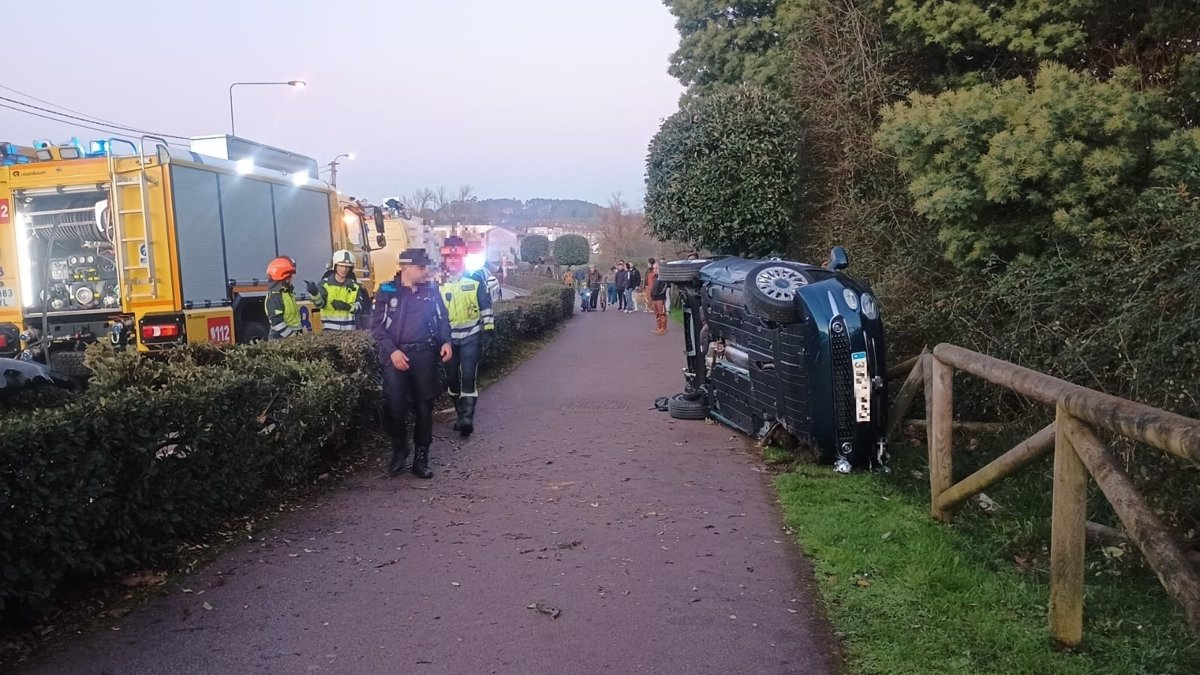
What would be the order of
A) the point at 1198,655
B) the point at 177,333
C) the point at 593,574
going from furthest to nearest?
the point at 177,333, the point at 593,574, the point at 1198,655

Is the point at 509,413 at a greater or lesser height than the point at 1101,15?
lesser

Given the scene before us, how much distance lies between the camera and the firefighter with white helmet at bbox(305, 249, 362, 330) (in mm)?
9188

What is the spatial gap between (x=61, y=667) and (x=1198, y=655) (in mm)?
4278

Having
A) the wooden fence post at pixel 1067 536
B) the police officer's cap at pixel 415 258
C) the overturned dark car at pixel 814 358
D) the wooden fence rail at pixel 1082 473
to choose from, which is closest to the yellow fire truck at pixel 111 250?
the police officer's cap at pixel 415 258

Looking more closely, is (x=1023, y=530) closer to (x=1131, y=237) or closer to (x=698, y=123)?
(x=1131, y=237)

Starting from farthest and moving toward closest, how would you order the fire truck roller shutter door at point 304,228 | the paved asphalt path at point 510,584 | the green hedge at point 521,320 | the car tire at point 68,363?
the green hedge at point 521,320 < the fire truck roller shutter door at point 304,228 < the car tire at point 68,363 < the paved asphalt path at point 510,584

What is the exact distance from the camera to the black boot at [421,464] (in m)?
6.64

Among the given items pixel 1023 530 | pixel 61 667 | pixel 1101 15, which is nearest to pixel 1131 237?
pixel 1023 530

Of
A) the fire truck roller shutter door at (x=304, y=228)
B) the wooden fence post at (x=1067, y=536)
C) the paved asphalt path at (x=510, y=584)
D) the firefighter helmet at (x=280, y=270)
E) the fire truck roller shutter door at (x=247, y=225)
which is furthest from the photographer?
the fire truck roller shutter door at (x=304, y=228)

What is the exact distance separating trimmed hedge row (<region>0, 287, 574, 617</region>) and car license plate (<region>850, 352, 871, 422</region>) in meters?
3.69

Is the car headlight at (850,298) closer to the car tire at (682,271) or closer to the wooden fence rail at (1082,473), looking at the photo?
the wooden fence rail at (1082,473)

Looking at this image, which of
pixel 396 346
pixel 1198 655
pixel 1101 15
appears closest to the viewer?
pixel 1198 655

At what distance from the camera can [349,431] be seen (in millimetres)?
7199

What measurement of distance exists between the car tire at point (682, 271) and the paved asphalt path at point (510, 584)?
1855 mm
